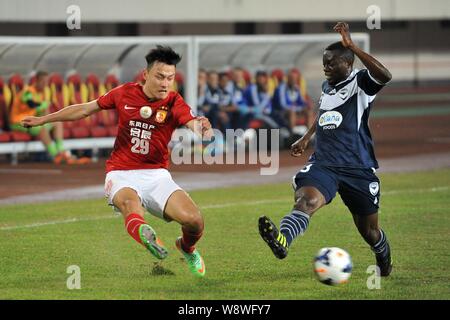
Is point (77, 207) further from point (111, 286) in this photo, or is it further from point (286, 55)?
point (286, 55)

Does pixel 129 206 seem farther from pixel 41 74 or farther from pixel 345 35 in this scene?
pixel 41 74

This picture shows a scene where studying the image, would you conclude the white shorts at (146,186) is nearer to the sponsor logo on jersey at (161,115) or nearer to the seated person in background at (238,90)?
the sponsor logo on jersey at (161,115)

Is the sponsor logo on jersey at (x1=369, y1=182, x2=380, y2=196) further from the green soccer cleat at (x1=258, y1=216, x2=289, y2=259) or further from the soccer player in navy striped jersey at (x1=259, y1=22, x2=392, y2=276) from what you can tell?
the green soccer cleat at (x1=258, y1=216, x2=289, y2=259)

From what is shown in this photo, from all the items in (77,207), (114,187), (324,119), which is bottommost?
(77,207)

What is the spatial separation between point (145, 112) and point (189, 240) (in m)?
1.23

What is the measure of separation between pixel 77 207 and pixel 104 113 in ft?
24.6

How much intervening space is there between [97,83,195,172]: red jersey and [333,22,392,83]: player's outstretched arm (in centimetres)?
160

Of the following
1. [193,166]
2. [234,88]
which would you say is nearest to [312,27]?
[234,88]

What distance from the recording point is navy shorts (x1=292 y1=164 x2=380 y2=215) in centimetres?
1020

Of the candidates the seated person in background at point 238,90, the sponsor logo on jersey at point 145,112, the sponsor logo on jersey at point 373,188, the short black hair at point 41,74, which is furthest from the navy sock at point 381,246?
the seated person in background at point 238,90

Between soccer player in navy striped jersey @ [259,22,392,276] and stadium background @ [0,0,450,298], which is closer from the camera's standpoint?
soccer player in navy striped jersey @ [259,22,392,276]

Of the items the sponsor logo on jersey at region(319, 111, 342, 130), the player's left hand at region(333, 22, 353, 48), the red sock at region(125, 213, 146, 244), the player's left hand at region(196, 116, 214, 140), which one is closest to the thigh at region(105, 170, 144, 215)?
the red sock at region(125, 213, 146, 244)

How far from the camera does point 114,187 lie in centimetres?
1035

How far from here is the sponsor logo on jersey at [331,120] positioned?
10312mm
